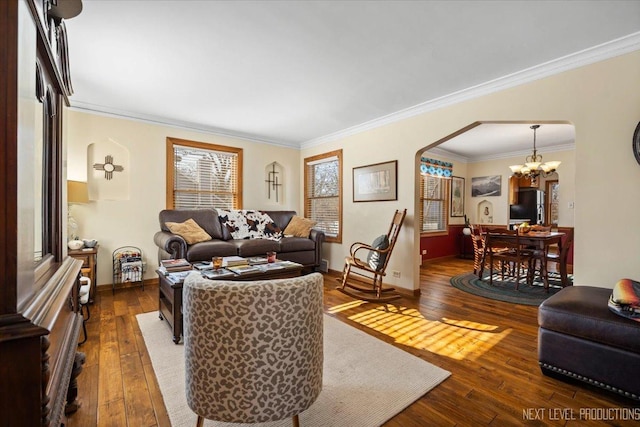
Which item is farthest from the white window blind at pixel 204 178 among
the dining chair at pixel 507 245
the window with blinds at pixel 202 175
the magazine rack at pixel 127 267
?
the dining chair at pixel 507 245

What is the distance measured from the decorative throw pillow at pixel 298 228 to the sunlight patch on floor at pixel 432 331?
5.90 feet

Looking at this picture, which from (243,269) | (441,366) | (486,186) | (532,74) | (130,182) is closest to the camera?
(441,366)

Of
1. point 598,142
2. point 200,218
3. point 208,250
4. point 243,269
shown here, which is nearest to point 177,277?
point 243,269

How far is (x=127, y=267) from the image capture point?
3.86m

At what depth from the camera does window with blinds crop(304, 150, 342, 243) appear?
16.9 feet

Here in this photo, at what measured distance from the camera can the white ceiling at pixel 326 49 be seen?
198 centimetres

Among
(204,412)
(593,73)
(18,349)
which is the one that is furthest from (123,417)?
(593,73)

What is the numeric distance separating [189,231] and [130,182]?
1146mm

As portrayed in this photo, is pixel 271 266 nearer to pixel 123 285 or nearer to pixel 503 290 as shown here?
pixel 123 285

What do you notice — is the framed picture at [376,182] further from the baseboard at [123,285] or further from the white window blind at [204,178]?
the baseboard at [123,285]

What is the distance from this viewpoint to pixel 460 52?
97.9 inches

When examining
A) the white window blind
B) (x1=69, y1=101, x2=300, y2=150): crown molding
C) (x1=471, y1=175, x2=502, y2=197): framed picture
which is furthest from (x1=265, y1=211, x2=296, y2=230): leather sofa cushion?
(x1=471, y1=175, x2=502, y2=197): framed picture

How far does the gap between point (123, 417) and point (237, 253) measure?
2584 mm

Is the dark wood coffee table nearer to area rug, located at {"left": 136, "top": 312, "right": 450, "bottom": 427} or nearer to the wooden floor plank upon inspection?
area rug, located at {"left": 136, "top": 312, "right": 450, "bottom": 427}
